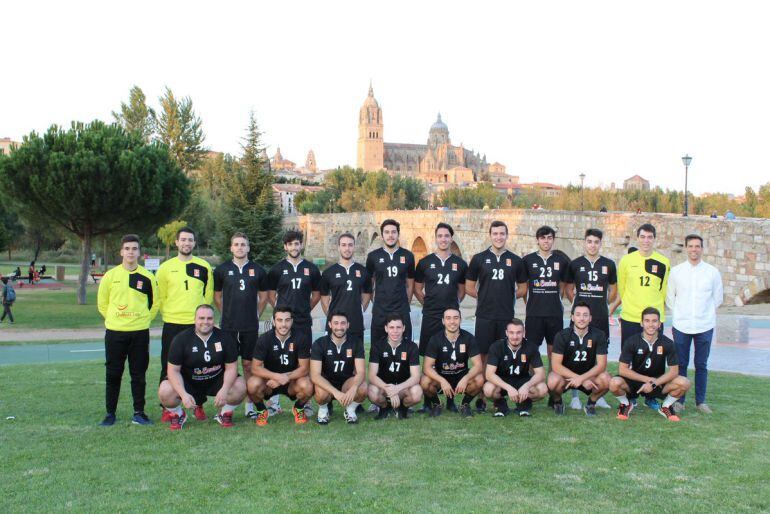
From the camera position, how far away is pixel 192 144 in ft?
171

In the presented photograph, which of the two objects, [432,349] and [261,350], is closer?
[261,350]

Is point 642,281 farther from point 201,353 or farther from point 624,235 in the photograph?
point 624,235

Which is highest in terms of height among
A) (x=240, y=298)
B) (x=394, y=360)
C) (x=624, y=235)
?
(x=624, y=235)

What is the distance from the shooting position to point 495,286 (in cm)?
696

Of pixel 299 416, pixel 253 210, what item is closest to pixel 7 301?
pixel 253 210

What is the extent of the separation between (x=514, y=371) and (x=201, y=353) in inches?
115

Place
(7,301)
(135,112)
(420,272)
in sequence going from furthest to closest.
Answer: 1. (135,112)
2. (7,301)
3. (420,272)

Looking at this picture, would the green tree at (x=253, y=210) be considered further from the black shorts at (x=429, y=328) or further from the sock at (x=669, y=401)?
the sock at (x=669, y=401)

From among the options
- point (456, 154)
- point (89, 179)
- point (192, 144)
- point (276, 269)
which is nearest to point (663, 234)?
point (276, 269)

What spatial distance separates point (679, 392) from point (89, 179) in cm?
1882

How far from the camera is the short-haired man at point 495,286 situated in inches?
274

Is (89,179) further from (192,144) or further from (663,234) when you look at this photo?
(192,144)

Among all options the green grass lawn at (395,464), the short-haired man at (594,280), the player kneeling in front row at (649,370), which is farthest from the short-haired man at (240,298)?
the player kneeling in front row at (649,370)

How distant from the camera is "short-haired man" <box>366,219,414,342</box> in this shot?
6949 mm
